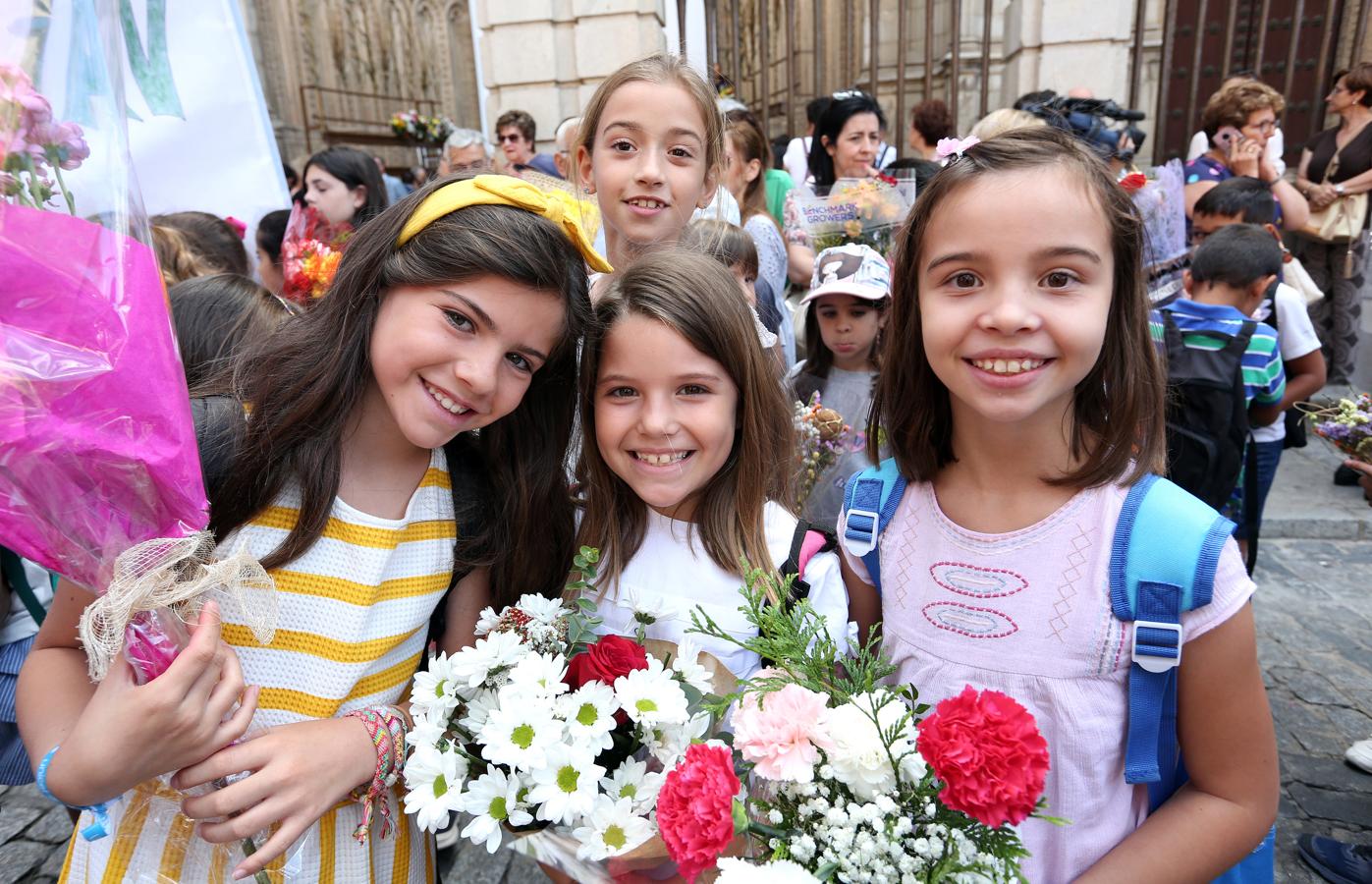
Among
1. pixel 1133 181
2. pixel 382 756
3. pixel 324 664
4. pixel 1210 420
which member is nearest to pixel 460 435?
pixel 324 664

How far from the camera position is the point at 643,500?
5.98 ft

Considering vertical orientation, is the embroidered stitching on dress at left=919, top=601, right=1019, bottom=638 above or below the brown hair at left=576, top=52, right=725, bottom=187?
below

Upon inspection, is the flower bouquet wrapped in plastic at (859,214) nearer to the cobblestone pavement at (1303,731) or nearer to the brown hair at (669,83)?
the brown hair at (669,83)

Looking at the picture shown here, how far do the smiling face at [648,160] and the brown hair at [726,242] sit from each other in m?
0.12

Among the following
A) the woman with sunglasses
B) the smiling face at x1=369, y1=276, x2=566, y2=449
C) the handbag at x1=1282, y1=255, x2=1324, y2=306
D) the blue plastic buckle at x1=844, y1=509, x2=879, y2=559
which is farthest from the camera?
the handbag at x1=1282, y1=255, x2=1324, y2=306

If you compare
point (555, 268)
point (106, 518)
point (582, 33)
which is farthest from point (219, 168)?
point (582, 33)

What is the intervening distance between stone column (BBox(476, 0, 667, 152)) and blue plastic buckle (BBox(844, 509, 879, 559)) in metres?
6.64

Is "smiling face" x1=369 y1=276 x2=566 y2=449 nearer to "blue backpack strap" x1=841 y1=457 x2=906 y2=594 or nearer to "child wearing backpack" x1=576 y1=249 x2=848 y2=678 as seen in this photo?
"child wearing backpack" x1=576 y1=249 x2=848 y2=678

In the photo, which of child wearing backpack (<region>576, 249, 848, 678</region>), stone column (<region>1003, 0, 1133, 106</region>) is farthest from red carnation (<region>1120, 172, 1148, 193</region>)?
stone column (<region>1003, 0, 1133, 106</region>)

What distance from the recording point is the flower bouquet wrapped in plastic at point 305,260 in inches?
139

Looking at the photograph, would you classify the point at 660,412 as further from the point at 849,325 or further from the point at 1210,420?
the point at 1210,420

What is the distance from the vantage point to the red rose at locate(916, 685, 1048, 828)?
0.82 m

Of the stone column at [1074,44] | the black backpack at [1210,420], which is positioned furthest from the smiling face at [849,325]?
the stone column at [1074,44]

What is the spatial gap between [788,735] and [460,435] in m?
1.13
